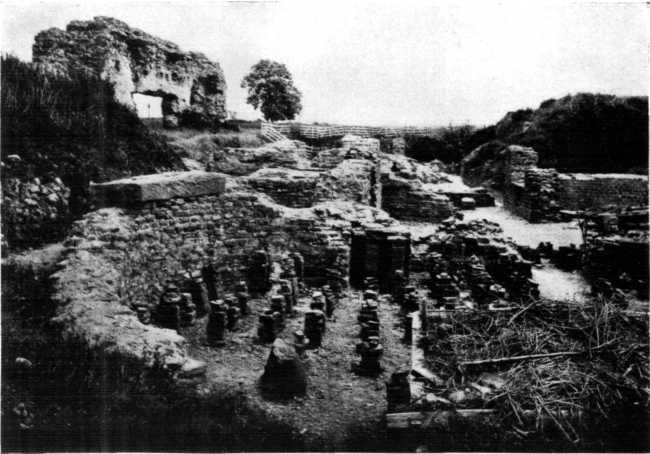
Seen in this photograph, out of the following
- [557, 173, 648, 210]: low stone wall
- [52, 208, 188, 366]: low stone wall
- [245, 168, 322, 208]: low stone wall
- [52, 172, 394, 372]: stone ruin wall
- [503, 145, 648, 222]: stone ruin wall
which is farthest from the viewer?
[557, 173, 648, 210]: low stone wall

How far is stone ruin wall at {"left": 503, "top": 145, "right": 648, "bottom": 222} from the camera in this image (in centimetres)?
1717

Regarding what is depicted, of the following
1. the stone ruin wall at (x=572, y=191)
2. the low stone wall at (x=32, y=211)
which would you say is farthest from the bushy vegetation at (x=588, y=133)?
the low stone wall at (x=32, y=211)

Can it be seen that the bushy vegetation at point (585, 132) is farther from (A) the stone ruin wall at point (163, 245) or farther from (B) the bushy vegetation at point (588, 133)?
(A) the stone ruin wall at point (163, 245)

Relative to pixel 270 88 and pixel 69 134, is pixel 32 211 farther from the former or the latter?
pixel 270 88

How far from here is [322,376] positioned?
581 cm

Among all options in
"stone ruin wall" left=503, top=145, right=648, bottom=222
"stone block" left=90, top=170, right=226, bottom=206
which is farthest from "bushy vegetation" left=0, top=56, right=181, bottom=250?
"stone ruin wall" left=503, top=145, right=648, bottom=222

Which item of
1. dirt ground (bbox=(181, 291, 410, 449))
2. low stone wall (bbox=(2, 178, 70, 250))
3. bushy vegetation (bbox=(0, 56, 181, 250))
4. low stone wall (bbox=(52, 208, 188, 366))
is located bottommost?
dirt ground (bbox=(181, 291, 410, 449))

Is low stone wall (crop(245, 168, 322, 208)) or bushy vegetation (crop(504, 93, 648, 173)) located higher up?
bushy vegetation (crop(504, 93, 648, 173))

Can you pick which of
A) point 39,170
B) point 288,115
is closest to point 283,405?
point 39,170

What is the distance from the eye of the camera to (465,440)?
418 cm

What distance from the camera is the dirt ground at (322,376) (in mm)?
4910

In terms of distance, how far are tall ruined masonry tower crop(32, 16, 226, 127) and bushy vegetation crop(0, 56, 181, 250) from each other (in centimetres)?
329

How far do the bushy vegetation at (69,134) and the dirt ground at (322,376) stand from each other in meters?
3.46

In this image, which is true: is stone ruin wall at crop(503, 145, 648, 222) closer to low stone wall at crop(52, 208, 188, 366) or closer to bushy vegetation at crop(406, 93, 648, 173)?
bushy vegetation at crop(406, 93, 648, 173)
